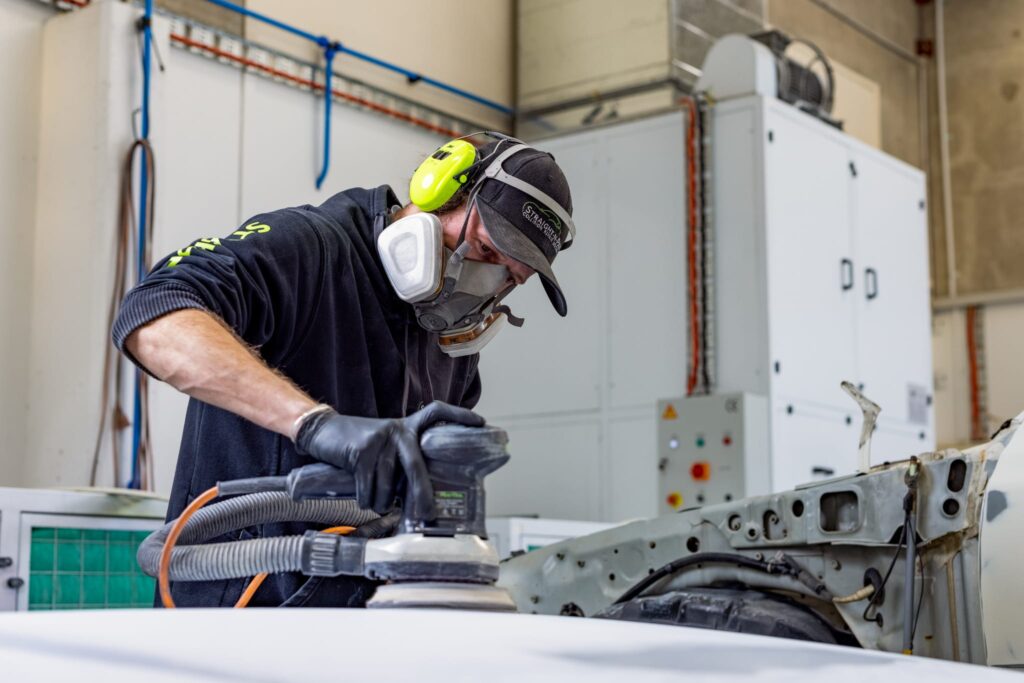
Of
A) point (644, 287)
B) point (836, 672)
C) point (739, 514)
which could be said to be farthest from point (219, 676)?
point (644, 287)

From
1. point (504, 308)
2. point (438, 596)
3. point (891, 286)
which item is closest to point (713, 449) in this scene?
point (891, 286)

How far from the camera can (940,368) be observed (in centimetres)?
1007

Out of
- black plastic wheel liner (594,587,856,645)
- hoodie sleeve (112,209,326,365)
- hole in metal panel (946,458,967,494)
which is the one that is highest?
hoodie sleeve (112,209,326,365)

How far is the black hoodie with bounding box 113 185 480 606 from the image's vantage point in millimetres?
1970

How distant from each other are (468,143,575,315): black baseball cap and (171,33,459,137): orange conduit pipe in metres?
3.61

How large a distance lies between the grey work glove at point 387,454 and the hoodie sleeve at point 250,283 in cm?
44

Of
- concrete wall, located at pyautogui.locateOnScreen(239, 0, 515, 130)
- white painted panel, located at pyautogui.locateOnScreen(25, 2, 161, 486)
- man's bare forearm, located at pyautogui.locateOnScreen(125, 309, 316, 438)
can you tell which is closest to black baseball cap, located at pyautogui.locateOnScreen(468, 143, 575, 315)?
man's bare forearm, located at pyautogui.locateOnScreen(125, 309, 316, 438)

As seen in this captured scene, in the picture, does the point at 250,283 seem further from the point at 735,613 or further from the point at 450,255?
the point at 735,613

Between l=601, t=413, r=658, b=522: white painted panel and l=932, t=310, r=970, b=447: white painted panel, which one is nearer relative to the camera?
l=601, t=413, r=658, b=522: white painted panel

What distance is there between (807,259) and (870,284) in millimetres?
626

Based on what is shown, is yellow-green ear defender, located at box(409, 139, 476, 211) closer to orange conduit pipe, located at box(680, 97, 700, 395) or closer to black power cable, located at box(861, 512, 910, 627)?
black power cable, located at box(861, 512, 910, 627)

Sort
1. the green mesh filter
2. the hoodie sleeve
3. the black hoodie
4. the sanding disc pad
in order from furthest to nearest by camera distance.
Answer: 1. the green mesh filter
2. the black hoodie
3. the hoodie sleeve
4. the sanding disc pad

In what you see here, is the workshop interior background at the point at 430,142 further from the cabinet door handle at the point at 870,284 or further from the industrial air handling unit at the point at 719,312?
the cabinet door handle at the point at 870,284

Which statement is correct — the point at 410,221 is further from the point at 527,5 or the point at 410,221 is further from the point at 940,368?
the point at 940,368
